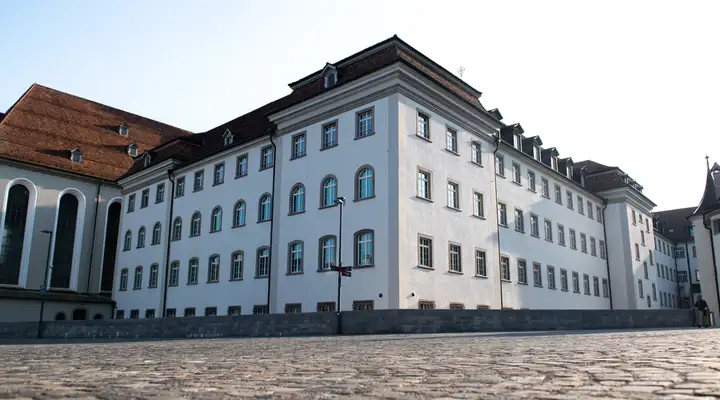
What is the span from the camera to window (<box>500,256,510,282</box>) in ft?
106

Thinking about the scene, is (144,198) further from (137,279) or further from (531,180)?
(531,180)

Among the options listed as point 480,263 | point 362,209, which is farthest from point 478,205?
point 362,209

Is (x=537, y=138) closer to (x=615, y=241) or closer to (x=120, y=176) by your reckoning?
(x=615, y=241)

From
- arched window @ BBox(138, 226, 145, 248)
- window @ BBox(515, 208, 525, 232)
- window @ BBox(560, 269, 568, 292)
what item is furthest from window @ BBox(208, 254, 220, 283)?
window @ BBox(560, 269, 568, 292)

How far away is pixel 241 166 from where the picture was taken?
35.6 meters

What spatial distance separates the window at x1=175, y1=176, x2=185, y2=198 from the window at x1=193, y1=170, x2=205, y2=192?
1.52 meters

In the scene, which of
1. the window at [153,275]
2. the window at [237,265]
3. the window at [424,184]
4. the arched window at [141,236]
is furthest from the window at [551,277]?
the arched window at [141,236]

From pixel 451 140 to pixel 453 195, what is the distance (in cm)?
289

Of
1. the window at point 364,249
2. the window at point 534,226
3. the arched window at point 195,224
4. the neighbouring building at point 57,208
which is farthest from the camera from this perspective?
the neighbouring building at point 57,208

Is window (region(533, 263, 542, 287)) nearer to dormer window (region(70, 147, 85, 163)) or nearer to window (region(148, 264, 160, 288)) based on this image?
window (region(148, 264, 160, 288))

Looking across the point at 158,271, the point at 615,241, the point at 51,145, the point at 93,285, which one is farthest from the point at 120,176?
the point at 615,241

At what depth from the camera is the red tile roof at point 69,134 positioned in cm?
4453

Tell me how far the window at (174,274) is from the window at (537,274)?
72.6ft

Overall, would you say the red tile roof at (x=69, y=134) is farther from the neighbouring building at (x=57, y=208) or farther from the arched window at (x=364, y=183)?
the arched window at (x=364, y=183)
